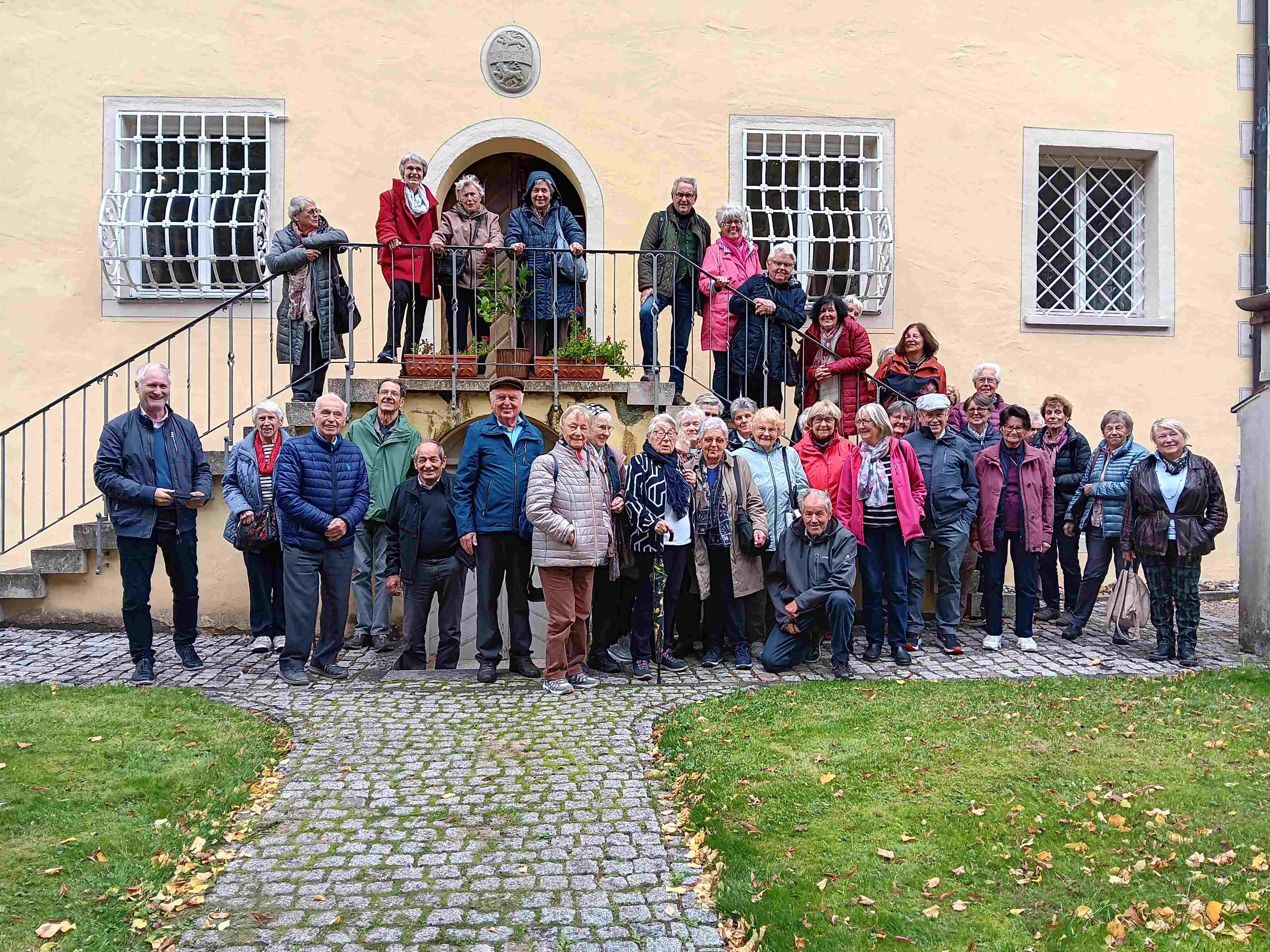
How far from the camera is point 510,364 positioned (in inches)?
314

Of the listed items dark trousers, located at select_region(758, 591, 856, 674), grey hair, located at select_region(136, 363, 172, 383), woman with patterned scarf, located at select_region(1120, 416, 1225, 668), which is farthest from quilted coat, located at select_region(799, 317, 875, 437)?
grey hair, located at select_region(136, 363, 172, 383)

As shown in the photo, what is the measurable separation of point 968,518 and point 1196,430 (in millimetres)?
4317

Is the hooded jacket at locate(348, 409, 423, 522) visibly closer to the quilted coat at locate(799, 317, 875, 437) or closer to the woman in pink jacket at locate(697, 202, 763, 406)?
the woman in pink jacket at locate(697, 202, 763, 406)

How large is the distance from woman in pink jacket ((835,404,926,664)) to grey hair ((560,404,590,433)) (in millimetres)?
→ 1843

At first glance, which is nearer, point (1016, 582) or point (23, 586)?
point (1016, 582)

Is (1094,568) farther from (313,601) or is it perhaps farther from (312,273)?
(312,273)

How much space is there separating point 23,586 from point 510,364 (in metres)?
3.87

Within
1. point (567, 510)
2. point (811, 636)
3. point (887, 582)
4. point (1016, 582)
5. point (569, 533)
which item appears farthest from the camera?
point (1016, 582)

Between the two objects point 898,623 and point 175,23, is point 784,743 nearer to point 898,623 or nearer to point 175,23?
point 898,623

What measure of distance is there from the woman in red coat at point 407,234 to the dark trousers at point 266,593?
1.72 metres

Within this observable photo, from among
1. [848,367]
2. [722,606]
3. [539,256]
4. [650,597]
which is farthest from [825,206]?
[650,597]

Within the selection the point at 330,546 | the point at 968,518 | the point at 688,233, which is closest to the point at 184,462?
the point at 330,546

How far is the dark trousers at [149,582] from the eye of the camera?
663cm

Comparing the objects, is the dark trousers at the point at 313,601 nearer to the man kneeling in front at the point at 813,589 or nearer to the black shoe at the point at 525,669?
the black shoe at the point at 525,669
